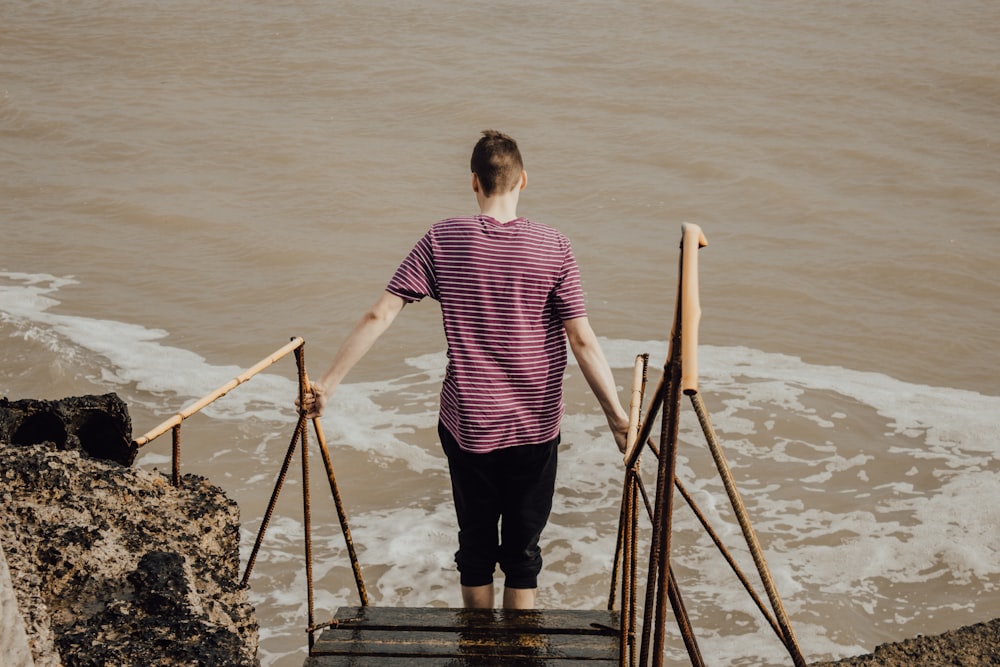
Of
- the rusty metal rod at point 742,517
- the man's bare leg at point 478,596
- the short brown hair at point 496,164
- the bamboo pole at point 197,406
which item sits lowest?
the man's bare leg at point 478,596

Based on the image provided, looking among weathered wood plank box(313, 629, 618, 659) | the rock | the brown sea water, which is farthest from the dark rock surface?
the brown sea water

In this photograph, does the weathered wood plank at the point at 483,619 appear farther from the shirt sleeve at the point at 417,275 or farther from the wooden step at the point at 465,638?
the shirt sleeve at the point at 417,275

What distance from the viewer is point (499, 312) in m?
2.99

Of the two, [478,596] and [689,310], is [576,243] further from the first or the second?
[689,310]

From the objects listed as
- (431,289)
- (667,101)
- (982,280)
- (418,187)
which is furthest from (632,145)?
(431,289)

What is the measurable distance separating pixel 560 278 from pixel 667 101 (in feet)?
46.4

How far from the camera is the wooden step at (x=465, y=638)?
9.52 feet

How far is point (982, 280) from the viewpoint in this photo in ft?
33.7

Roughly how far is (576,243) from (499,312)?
8.47 m

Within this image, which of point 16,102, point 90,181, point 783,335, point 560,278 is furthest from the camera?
point 16,102

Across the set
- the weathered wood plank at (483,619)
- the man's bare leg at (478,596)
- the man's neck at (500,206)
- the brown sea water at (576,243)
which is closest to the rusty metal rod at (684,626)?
the weathered wood plank at (483,619)

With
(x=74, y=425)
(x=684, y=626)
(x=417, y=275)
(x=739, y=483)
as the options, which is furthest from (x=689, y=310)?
(x=739, y=483)

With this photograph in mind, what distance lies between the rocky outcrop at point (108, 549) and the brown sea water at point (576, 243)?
1977 millimetres

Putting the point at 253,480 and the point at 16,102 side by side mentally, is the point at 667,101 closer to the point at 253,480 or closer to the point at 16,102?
the point at 16,102
